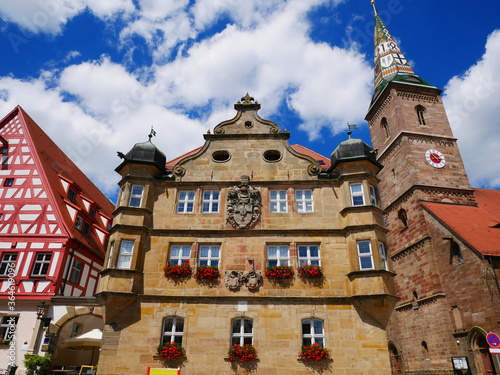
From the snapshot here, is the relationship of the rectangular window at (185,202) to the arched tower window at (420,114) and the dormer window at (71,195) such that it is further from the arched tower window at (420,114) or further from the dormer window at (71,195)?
the arched tower window at (420,114)

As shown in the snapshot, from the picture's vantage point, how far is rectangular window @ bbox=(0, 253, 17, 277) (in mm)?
17828

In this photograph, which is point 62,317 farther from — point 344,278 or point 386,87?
point 386,87

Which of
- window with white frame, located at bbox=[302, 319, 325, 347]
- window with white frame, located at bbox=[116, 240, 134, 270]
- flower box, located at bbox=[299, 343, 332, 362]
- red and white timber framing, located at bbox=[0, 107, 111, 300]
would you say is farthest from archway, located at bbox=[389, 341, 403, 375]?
window with white frame, located at bbox=[116, 240, 134, 270]

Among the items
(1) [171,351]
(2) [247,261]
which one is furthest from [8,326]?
(2) [247,261]

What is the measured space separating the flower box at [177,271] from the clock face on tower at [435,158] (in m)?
24.6

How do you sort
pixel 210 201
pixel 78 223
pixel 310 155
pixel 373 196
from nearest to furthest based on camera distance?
pixel 373 196 → pixel 210 201 → pixel 310 155 → pixel 78 223

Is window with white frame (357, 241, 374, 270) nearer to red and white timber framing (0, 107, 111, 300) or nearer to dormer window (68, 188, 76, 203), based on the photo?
red and white timber framing (0, 107, 111, 300)

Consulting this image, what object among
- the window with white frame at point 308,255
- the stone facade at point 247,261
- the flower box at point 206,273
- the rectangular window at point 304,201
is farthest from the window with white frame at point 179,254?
the rectangular window at point 304,201

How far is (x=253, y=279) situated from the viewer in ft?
45.0

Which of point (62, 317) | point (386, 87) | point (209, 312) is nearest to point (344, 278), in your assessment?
point (209, 312)

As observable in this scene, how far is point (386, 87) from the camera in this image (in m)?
34.9

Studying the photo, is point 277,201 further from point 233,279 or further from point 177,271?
point 177,271

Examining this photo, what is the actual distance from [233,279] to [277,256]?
1993 mm

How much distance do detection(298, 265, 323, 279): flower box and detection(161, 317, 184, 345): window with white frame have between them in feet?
16.1
